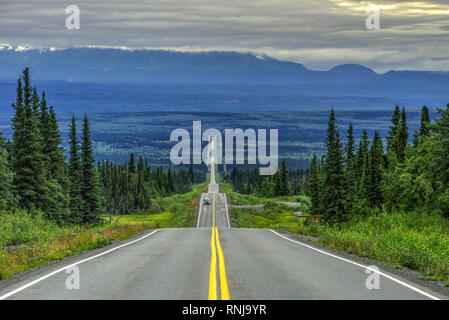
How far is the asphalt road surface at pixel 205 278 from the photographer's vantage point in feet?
33.6

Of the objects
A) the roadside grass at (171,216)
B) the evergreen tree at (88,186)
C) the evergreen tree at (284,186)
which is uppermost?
the evergreen tree at (88,186)

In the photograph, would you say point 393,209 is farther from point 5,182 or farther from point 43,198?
point 43,198

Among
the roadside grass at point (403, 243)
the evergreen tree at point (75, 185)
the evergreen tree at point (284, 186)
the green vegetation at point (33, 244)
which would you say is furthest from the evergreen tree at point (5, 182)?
the evergreen tree at point (284, 186)

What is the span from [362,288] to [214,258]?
6192 millimetres

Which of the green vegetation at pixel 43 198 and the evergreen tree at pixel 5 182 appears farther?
the evergreen tree at pixel 5 182

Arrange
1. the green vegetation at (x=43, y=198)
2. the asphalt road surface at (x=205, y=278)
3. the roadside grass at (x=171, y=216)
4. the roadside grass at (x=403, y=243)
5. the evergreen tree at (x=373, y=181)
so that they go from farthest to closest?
the roadside grass at (x=171, y=216) → the evergreen tree at (x=373, y=181) → the green vegetation at (x=43, y=198) → the roadside grass at (x=403, y=243) → the asphalt road surface at (x=205, y=278)

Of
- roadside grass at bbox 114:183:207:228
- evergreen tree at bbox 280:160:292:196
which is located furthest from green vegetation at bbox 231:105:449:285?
evergreen tree at bbox 280:160:292:196

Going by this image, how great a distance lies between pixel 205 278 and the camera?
12.1m

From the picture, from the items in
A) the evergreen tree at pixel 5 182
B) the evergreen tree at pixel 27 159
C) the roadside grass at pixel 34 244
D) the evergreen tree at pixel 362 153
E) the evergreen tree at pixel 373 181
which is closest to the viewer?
the roadside grass at pixel 34 244

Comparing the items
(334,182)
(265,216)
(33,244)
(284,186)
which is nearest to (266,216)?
(265,216)

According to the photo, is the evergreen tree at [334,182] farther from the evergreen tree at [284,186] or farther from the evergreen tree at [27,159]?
the evergreen tree at [284,186]

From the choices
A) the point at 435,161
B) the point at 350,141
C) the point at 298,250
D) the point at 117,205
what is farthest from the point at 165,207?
the point at 298,250
